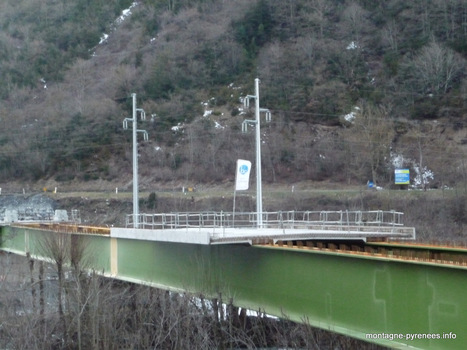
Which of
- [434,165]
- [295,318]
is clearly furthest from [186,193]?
[295,318]

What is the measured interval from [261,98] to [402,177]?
23.8 meters

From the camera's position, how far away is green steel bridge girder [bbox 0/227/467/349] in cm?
1548

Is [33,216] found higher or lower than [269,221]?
lower

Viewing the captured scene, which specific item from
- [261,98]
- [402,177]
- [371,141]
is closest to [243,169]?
[402,177]

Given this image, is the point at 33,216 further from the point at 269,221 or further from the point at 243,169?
the point at 243,169

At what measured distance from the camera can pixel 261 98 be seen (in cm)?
8081

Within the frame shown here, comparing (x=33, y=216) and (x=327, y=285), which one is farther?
(x=33, y=216)

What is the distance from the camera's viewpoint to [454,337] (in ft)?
48.5

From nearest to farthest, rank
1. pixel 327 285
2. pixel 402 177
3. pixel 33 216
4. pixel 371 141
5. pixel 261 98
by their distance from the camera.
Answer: pixel 327 285 < pixel 33 216 < pixel 402 177 < pixel 371 141 < pixel 261 98

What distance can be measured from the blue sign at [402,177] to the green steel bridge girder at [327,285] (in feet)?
124

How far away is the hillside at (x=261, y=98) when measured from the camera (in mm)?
69562

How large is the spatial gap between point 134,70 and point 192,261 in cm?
7828

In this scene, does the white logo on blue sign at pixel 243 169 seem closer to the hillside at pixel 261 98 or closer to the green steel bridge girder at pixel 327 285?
the green steel bridge girder at pixel 327 285

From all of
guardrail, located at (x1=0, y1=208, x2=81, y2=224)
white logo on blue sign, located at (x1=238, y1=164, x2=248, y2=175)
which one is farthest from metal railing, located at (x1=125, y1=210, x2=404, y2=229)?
guardrail, located at (x1=0, y1=208, x2=81, y2=224)
